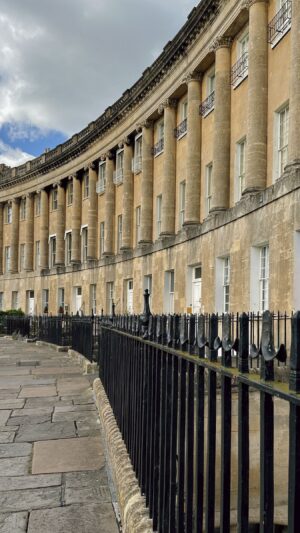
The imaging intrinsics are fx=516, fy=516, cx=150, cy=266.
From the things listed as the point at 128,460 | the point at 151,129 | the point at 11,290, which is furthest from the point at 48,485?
the point at 11,290

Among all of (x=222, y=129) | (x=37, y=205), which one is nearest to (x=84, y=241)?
(x=37, y=205)

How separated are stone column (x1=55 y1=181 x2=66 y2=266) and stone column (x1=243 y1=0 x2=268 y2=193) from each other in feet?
86.5

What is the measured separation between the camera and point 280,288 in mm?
12398

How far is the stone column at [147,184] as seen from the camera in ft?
85.9

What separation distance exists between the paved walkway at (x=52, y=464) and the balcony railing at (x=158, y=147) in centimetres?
1756

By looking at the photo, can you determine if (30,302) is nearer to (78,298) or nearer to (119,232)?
(78,298)

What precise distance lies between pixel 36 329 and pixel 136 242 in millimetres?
7397

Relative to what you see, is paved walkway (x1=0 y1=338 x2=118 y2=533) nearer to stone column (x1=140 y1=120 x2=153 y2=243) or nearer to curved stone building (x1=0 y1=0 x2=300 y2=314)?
curved stone building (x1=0 y1=0 x2=300 y2=314)

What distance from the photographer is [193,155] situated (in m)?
20.6

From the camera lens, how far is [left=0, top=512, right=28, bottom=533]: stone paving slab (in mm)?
3721

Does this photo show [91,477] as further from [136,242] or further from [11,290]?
[11,290]

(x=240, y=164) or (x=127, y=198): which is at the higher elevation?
(x=127, y=198)

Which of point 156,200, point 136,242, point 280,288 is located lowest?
→ point 280,288

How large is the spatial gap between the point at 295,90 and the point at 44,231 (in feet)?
104
